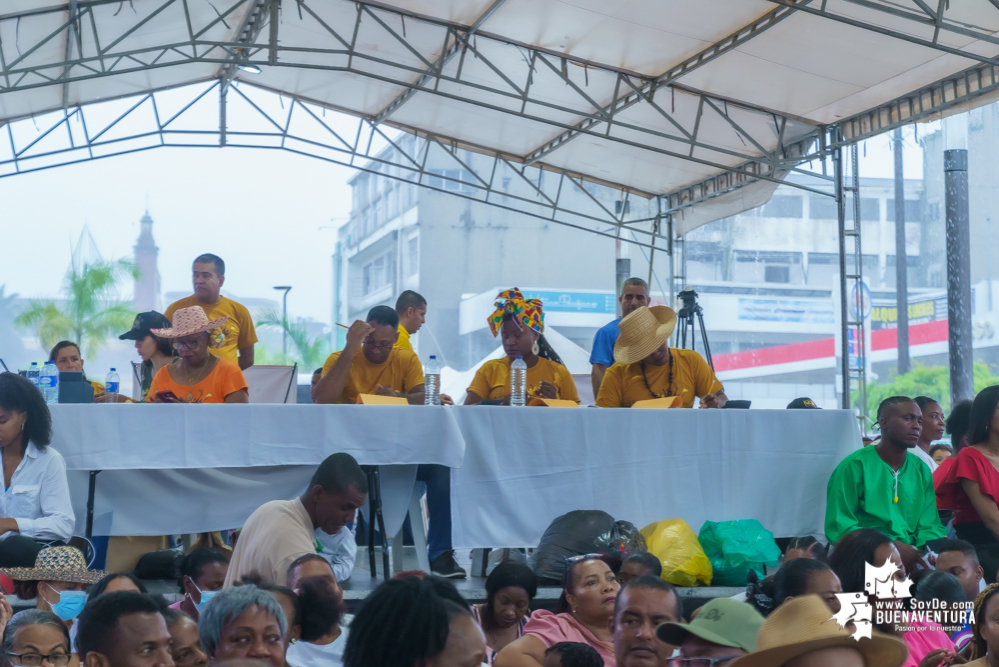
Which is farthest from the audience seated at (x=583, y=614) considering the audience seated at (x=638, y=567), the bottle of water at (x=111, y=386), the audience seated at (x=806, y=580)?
the bottle of water at (x=111, y=386)

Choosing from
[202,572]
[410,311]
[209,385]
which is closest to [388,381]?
[209,385]

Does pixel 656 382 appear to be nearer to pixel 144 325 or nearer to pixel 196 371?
pixel 196 371

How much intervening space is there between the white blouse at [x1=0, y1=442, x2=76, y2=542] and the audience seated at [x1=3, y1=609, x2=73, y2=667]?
4.18ft

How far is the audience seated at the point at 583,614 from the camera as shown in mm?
3410

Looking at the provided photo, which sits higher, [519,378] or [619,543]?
[519,378]

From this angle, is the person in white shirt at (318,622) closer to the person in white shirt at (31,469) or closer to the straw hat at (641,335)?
the person in white shirt at (31,469)

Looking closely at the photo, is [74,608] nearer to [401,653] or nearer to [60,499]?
[60,499]

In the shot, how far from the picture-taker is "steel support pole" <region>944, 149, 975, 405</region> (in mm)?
10125

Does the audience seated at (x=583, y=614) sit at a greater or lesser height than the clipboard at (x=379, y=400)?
lesser

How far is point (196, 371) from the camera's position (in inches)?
196

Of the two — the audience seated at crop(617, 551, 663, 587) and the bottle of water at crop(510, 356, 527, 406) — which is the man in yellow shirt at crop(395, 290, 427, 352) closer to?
the bottle of water at crop(510, 356, 527, 406)

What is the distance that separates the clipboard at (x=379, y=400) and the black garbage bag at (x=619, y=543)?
3.91 ft

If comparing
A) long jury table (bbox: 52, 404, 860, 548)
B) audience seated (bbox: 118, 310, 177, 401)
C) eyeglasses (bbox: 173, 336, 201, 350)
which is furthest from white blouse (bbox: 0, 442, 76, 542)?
audience seated (bbox: 118, 310, 177, 401)

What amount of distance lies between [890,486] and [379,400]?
260 centimetres
